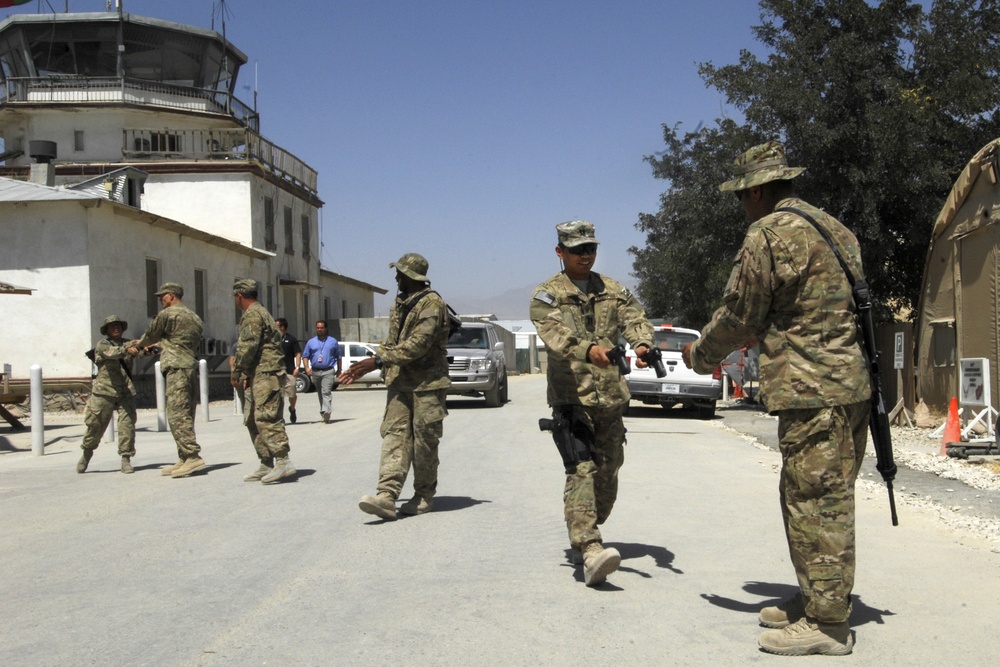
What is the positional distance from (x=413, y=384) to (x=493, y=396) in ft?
44.5

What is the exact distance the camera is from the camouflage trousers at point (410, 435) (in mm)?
7223

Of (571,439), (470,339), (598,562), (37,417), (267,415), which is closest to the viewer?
(598,562)

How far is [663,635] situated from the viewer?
4273mm

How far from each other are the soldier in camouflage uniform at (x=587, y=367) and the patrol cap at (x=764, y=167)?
40.9 inches

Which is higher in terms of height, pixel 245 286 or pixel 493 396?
pixel 245 286

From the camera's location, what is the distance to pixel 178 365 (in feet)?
32.7

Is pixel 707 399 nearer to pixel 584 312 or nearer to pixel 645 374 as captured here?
pixel 645 374

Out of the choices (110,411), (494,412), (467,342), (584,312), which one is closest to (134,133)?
(467,342)

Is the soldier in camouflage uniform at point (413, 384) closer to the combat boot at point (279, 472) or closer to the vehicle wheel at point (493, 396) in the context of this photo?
the combat boot at point (279, 472)

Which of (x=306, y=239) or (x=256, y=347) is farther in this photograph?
(x=306, y=239)

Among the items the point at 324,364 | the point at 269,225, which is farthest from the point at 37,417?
the point at 269,225

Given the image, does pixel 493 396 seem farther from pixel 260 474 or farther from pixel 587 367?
pixel 587 367

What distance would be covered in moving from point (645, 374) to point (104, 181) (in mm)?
20535

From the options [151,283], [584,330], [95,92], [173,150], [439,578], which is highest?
[95,92]
